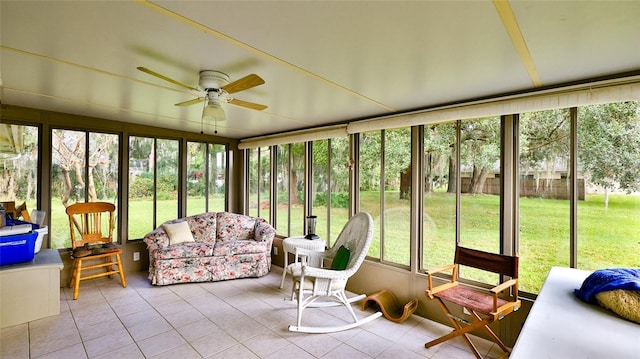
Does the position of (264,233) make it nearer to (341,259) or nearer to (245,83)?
(341,259)

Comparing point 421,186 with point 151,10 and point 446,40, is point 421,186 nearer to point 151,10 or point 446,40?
point 446,40

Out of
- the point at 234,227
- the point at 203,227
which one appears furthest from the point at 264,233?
the point at 203,227

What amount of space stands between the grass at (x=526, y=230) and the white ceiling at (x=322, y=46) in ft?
3.59

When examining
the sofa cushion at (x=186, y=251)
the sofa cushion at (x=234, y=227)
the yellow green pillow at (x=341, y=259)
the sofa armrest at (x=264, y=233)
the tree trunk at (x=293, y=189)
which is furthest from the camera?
the tree trunk at (x=293, y=189)

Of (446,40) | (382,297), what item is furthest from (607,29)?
(382,297)

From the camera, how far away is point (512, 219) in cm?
271

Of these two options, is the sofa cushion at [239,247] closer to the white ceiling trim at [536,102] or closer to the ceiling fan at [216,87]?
the ceiling fan at [216,87]

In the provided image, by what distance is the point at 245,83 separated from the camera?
1971 millimetres

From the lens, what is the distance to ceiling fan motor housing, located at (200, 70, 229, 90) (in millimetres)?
2150

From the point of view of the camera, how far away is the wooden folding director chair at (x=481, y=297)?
2.18m

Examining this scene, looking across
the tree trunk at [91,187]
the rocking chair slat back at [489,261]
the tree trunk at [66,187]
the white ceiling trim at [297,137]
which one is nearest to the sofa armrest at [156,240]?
the tree trunk at [91,187]

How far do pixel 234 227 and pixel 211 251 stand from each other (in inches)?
27.8

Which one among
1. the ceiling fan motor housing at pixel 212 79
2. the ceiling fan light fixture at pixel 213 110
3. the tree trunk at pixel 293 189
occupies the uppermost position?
the ceiling fan motor housing at pixel 212 79

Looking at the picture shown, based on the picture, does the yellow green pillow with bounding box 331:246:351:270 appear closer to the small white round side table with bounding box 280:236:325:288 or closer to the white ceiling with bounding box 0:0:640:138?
the small white round side table with bounding box 280:236:325:288
